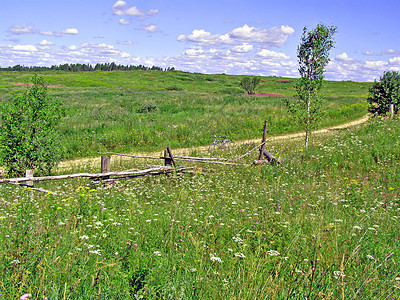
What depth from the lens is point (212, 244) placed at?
392 cm

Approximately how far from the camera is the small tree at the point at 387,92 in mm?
22484

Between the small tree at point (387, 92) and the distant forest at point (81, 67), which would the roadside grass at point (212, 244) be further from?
the distant forest at point (81, 67)

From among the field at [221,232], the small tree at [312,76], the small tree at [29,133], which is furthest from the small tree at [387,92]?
the small tree at [29,133]

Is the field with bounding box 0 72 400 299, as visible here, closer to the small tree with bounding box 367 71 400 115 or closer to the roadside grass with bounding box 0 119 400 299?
the roadside grass with bounding box 0 119 400 299

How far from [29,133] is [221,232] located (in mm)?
7772

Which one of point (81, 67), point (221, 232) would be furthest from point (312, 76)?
point (81, 67)

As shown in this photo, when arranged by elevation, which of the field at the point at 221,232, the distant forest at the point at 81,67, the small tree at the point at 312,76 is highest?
the distant forest at the point at 81,67

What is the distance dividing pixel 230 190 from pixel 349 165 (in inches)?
204

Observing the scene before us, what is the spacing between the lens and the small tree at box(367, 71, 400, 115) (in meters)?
22.5

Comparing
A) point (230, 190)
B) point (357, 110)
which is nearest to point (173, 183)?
point (230, 190)

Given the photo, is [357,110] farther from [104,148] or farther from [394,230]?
[394,230]

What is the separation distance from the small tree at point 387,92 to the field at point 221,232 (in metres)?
8.28

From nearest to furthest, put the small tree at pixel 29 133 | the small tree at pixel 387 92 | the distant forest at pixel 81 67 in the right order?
the small tree at pixel 29 133
the small tree at pixel 387 92
the distant forest at pixel 81 67

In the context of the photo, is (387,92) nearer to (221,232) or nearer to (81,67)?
(221,232)
